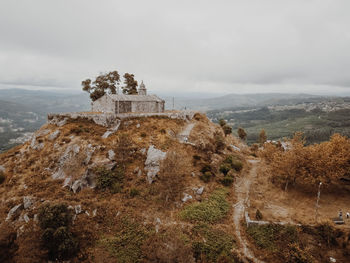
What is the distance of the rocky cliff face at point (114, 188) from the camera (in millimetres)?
25969

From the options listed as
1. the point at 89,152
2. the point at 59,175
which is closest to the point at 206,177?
the point at 89,152

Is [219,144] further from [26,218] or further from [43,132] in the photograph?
[43,132]

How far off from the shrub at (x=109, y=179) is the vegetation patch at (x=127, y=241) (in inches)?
308

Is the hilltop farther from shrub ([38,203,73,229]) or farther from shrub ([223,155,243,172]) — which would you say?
shrub ([223,155,243,172])

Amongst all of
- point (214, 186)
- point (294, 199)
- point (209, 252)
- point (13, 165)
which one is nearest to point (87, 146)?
Result: point (13, 165)

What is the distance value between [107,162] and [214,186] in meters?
23.3

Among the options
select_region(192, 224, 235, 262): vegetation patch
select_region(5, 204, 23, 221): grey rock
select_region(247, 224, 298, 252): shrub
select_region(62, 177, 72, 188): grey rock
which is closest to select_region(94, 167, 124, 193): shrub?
select_region(62, 177, 72, 188): grey rock

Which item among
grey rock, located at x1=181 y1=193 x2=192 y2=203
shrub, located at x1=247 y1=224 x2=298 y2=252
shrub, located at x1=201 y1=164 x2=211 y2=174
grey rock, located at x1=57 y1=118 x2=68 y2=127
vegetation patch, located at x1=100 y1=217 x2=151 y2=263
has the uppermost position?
grey rock, located at x1=57 y1=118 x2=68 y2=127

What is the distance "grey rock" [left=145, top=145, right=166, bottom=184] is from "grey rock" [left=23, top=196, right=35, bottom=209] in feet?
68.5

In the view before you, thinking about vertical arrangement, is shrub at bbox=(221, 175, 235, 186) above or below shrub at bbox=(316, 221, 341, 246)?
above

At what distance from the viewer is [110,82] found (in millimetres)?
73188

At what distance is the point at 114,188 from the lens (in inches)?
1459

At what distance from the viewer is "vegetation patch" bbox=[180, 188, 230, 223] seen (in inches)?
1230

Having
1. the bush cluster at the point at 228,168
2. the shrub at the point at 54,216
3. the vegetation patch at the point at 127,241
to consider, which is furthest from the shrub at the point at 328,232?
the shrub at the point at 54,216
